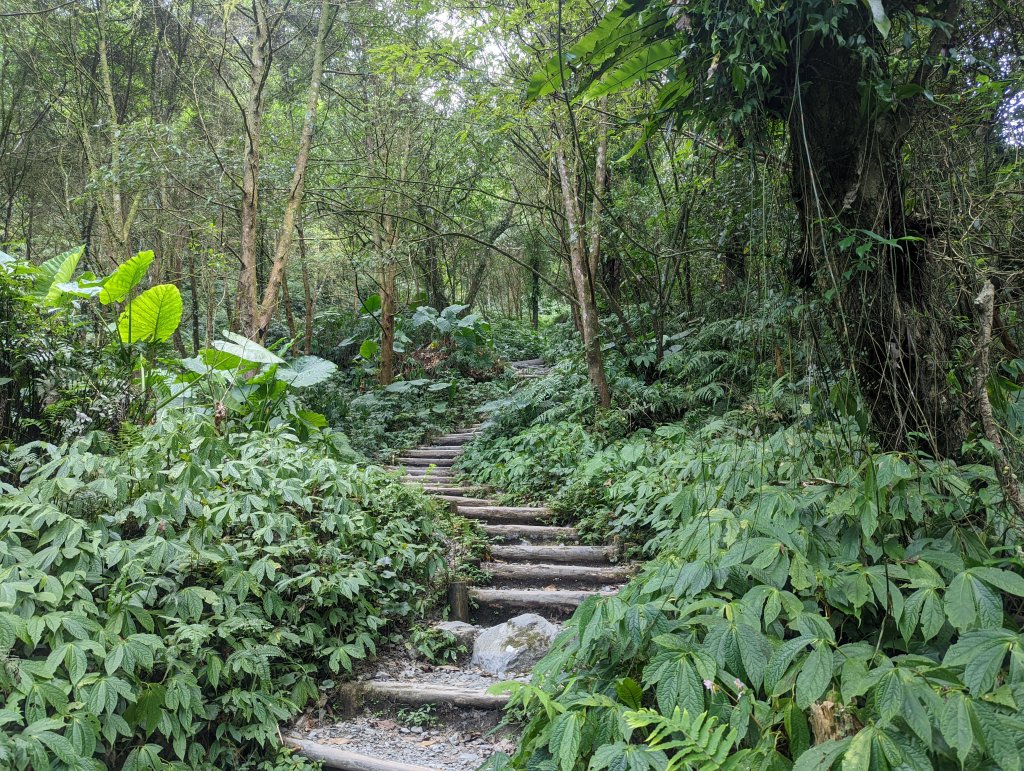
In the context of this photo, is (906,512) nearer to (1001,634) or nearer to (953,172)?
(1001,634)

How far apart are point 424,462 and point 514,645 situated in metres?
4.67

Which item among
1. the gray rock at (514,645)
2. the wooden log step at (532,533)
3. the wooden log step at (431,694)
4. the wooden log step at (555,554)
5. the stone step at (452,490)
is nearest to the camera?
the wooden log step at (431,694)

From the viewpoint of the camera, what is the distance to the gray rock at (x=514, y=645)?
3674mm

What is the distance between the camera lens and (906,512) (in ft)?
6.28

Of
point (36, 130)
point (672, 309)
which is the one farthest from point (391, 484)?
point (36, 130)

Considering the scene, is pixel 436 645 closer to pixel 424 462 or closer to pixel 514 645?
pixel 514 645

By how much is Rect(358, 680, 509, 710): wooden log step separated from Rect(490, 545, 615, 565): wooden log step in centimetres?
158

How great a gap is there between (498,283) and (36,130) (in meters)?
14.3

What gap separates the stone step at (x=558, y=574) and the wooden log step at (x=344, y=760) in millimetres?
1929

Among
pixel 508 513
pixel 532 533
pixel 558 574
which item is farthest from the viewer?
pixel 508 513

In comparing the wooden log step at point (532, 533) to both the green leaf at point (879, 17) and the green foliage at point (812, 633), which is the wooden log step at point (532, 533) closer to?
the green foliage at point (812, 633)

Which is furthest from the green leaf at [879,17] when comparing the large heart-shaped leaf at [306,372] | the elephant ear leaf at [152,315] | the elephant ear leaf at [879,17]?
the large heart-shaped leaf at [306,372]

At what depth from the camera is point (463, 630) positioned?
403cm

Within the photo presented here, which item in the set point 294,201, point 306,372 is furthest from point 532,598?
point 294,201
